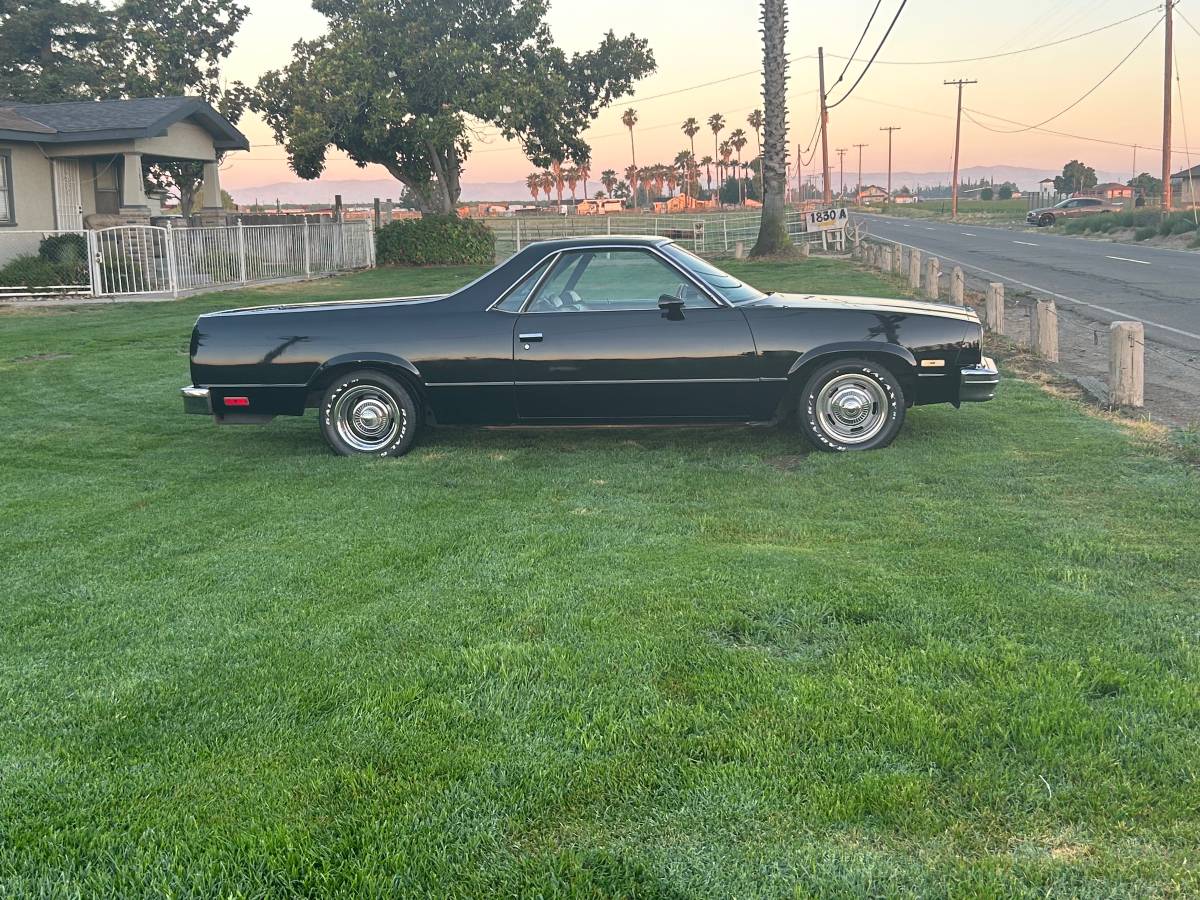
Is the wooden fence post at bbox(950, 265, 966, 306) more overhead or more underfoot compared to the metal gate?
more underfoot

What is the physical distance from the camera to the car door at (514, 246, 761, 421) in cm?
764

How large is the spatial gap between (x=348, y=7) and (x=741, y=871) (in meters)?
40.7

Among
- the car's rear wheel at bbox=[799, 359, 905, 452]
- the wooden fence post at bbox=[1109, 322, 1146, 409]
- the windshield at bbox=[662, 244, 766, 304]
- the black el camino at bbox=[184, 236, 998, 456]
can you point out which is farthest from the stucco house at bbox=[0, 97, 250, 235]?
the wooden fence post at bbox=[1109, 322, 1146, 409]

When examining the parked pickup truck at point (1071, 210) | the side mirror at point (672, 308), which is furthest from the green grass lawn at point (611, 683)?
the parked pickup truck at point (1071, 210)

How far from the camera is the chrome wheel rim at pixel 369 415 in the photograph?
26.3 ft

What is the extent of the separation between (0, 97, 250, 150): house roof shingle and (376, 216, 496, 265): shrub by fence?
6.16m

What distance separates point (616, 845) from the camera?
291 cm

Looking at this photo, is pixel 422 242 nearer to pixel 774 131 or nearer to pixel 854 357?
pixel 774 131

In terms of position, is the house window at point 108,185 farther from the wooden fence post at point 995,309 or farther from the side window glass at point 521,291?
the side window glass at point 521,291

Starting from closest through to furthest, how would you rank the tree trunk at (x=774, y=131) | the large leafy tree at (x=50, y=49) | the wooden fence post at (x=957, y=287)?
1. the wooden fence post at (x=957, y=287)
2. the tree trunk at (x=774, y=131)
3. the large leafy tree at (x=50, y=49)

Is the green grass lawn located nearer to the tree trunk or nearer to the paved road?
the paved road

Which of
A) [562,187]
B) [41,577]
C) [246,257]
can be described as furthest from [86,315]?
[562,187]

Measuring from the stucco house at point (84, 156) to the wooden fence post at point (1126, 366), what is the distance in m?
22.6

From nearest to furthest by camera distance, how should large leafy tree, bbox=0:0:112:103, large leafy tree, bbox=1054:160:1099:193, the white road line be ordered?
the white road line < large leafy tree, bbox=0:0:112:103 < large leafy tree, bbox=1054:160:1099:193
